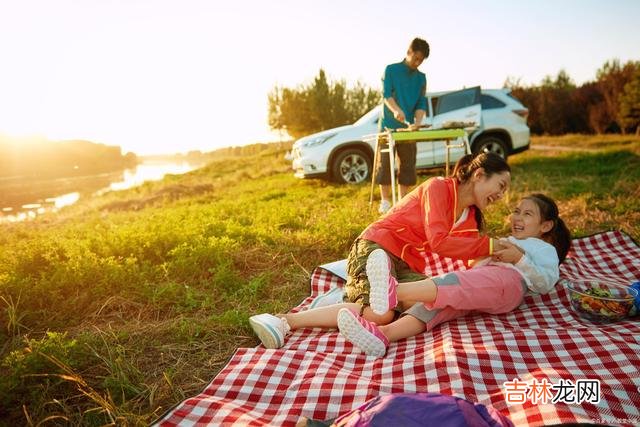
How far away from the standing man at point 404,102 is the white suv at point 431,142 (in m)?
3.29

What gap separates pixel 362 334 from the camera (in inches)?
95.7

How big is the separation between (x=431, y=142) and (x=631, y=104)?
1289 centimetres

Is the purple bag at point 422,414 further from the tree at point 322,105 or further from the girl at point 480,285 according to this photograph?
the tree at point 322,105

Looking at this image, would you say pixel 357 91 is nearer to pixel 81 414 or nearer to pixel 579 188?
pixel 579 188

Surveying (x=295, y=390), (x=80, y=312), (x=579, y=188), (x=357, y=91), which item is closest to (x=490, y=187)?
(x=295, y=390)

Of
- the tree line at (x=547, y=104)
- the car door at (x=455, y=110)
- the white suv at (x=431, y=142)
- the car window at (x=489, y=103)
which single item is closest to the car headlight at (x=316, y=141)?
the white suv at (x=431, y=142)

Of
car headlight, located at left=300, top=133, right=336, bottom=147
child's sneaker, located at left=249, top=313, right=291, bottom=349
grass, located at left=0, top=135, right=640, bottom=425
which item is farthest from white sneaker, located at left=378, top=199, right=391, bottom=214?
car headlight, located at left=300, top=133, right=336, bottom=147

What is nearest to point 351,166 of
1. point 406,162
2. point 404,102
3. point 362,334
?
point 406,162

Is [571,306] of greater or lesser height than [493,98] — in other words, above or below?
below

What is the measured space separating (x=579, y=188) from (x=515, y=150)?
10.1 feet

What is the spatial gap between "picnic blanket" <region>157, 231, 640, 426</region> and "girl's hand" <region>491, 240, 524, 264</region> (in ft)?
1.33

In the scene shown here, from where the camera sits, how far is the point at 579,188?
21.3 ft

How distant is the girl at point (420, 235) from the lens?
8.82 feet

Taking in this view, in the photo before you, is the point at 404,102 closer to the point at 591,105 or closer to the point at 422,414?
the point at 422,414
